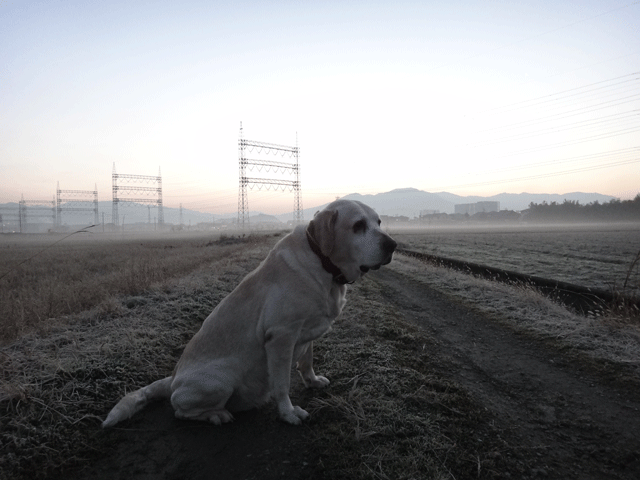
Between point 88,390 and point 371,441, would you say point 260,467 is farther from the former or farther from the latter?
point 88,390

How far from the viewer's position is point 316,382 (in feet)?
13.4

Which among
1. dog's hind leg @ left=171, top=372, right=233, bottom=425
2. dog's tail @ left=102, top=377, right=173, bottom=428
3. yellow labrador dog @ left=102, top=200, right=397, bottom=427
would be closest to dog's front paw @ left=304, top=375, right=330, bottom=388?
yellow labrador dog @ left=102, top=200, right=397, bottom=427

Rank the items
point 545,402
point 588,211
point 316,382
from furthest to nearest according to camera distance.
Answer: point 588,211, point 316,382, point 545,402

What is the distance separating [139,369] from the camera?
169 inches

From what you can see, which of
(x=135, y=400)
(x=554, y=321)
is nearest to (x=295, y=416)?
(x=135, y=400)

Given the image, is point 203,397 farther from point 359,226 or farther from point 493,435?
point 493,435

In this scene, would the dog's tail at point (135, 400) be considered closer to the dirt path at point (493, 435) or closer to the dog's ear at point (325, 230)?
the dirt path at point (493, 435)

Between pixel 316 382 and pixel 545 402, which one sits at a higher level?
pixel 316 382

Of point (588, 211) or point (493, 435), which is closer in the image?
point (493, 435)

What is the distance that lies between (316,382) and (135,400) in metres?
1.90

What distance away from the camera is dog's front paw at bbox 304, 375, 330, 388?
161 inches

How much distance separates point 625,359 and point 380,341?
328cm

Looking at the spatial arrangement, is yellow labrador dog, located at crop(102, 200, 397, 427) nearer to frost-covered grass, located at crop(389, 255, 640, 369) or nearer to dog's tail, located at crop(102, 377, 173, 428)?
dog's tail, located at crop(102, 377, 173, 428)

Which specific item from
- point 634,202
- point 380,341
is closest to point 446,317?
point 380,341
